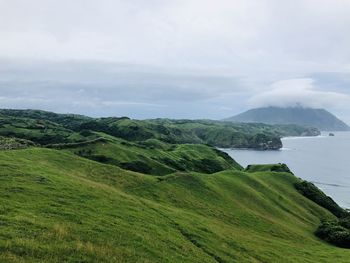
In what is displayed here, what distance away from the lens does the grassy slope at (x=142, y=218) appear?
96.5ft

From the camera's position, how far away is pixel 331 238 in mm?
71125

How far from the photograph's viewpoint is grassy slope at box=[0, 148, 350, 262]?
96.5 ft

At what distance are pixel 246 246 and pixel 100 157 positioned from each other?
71.7m

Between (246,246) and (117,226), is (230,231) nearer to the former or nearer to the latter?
(246,246)

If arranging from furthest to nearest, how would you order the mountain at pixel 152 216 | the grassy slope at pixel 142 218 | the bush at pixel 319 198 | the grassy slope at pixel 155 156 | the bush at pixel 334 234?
the grassy slope at pixel 155 156 < the bush at pixel 319 198 < the bush at pixel 334 234 < the mountain at pixel 152 216 < the grassy slope at pixel 142 218

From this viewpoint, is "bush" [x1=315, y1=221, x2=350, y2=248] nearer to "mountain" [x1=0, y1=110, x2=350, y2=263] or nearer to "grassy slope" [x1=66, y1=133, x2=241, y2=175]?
"mountain" [x1=0, y1=110, x2=350, y2=263]

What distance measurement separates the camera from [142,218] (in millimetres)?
42781

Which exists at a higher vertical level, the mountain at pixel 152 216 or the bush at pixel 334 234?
the mountain at pixel 152 216

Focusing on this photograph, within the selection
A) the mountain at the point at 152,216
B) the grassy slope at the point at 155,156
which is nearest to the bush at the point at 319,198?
the mountain at the point at 152,216

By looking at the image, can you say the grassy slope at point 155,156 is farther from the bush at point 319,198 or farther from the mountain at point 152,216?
the bush at point 319,198

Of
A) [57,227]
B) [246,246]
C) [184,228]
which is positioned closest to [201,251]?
[184,228]

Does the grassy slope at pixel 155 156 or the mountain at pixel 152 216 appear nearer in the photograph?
the mountain at pixel 152 216

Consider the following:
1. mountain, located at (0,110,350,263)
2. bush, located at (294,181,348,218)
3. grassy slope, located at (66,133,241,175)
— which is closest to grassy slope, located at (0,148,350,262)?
mountain, located at (0,110,350,263)

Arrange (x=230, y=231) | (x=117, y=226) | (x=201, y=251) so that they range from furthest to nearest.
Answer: (x=230, y=231) → (x=201, y=251) → (x=117, y=226)
